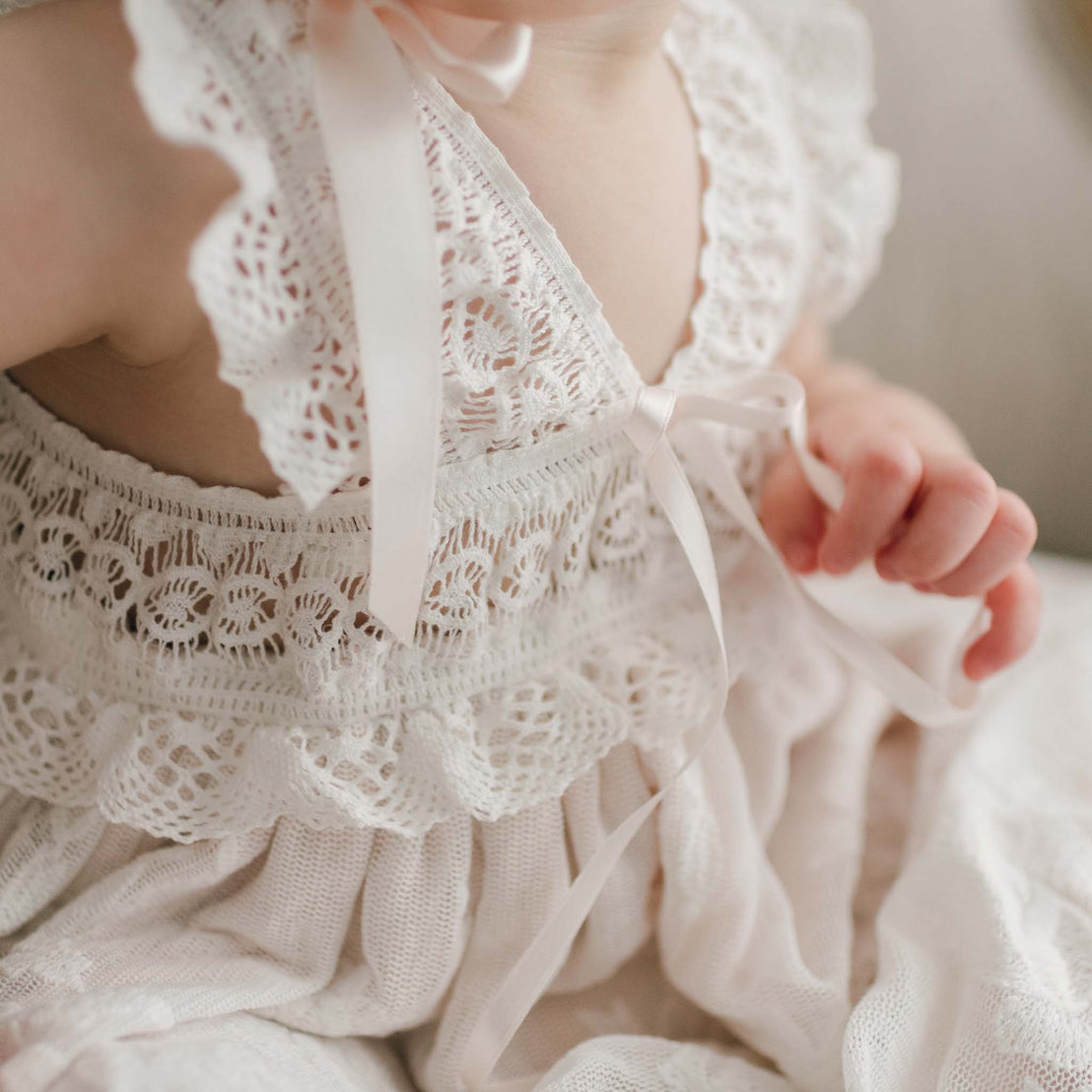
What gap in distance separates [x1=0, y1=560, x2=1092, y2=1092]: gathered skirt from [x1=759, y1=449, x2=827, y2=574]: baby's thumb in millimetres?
34

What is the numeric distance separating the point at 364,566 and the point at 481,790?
0.12 metres

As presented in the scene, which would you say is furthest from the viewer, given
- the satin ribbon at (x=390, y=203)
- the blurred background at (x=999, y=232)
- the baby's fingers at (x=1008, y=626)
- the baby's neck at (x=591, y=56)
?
the blurred background at (x=999, y=232)

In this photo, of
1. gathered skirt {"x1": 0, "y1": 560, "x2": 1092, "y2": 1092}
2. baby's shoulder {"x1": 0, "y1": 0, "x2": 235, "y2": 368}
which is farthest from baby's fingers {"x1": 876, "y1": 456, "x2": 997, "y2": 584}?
baby's shoulder {"x1": 0, "y1": 0, "x2": 235, "y2": 368}

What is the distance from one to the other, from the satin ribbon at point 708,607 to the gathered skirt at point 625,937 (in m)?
0.03

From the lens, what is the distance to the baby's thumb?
68 cm

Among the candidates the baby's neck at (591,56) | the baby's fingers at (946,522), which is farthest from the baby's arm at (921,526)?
the baby's neck at (591,56)

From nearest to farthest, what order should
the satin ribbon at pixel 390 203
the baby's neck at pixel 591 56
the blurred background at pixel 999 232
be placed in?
1. the satin ribbon at pixel 390 203
2. the baby's neck at pixel 591 56
3. the blurred background at pixel 999 232

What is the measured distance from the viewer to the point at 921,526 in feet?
2.01

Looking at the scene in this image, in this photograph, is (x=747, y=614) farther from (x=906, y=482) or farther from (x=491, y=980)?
(x=491, y=980)

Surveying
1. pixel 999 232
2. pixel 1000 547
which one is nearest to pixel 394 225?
pixel 1000 547

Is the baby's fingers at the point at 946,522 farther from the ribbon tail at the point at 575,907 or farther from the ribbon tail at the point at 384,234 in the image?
the ribbon tail at the point at 384,234

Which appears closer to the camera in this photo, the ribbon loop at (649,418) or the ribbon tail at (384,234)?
the ribbon tail at (384,234)

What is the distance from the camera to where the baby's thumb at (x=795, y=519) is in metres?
0.68

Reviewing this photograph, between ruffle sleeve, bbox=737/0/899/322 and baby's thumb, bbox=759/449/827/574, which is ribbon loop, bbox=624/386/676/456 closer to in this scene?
baby's thumb, bbox=759/449/827/574
